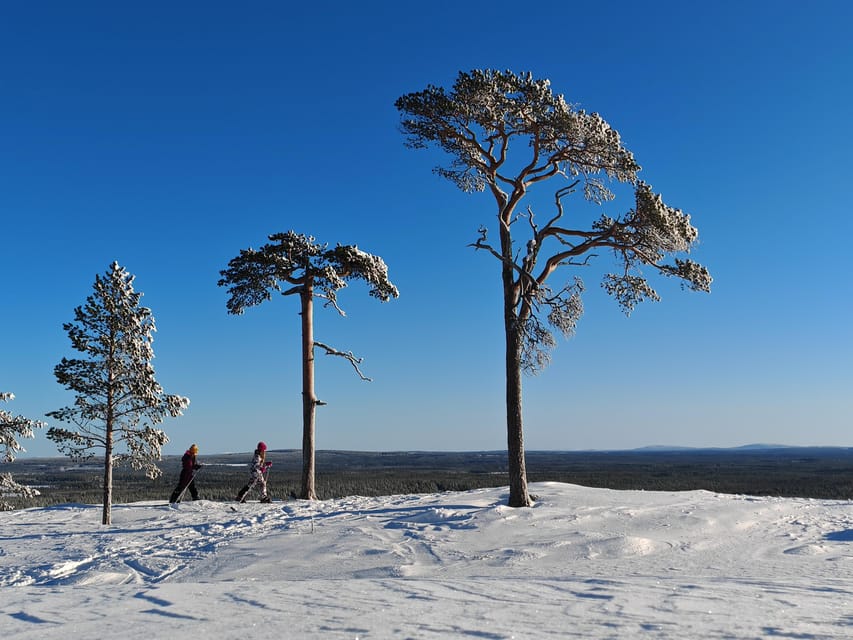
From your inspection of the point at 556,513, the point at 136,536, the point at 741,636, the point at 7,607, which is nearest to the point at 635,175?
the point at 556,513

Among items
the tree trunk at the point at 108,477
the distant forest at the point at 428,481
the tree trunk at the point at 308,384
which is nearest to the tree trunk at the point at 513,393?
the tree trunk at the point at 308,384

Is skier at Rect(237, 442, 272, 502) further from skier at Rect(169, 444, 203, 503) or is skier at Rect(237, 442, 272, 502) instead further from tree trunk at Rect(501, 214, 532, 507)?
tree trunk at Rect(501, 214, 532, 507)

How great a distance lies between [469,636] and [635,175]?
14.2 m

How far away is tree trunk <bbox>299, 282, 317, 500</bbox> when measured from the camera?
74.5ft

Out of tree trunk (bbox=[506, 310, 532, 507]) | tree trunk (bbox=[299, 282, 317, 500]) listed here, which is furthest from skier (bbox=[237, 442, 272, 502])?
tree trunk (bbox=[506, 310, 532, 507])

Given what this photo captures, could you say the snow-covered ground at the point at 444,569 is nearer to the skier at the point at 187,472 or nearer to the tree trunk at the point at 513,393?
the tree trunk at the point at 513,393

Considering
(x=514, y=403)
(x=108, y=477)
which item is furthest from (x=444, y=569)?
(x=108, y=477)

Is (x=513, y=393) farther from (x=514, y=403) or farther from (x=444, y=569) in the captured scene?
(x=444, y=569)

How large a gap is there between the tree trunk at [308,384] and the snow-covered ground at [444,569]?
343cm

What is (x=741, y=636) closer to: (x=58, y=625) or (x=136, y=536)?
(x=58, y=625)

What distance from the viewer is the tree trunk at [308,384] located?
2272cm

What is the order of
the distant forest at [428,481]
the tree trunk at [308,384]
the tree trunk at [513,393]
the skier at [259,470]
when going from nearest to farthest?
the tree trunk at [513,393] < the skier at [259,470] < the tree trunk at [308,384] < the distant forest at [428,481]

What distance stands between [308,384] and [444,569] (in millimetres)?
13447

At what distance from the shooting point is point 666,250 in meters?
17.0
